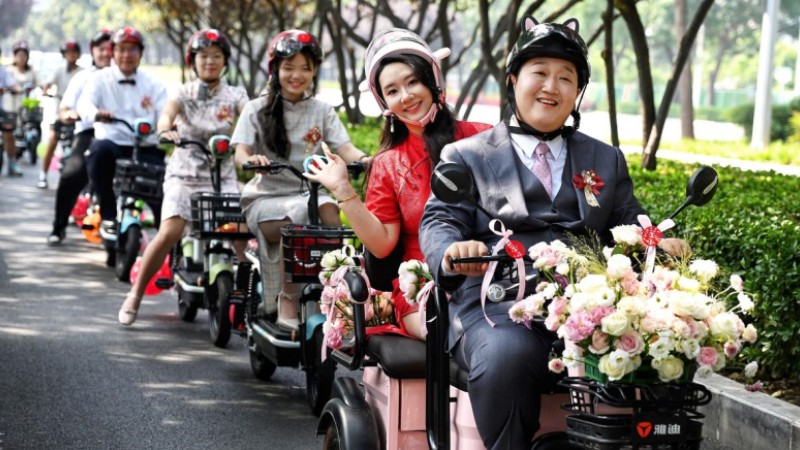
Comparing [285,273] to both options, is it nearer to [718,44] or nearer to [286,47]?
[286,47]

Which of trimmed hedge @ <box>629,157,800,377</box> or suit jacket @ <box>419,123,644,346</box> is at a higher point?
suit jacket @ <box>419,123,644,346</box>

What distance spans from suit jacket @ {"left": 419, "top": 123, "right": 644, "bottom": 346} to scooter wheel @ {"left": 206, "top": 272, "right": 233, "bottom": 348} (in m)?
4.03

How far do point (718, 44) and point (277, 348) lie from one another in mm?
69245

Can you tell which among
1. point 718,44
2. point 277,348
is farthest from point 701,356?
point 718,44

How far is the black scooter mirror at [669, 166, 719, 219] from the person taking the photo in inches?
146

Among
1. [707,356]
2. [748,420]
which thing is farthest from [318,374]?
[707,356]

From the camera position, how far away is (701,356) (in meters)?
3.26

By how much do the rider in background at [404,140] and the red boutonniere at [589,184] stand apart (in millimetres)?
728

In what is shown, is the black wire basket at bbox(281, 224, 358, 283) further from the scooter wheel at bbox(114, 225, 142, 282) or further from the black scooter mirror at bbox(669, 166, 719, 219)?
the scooter wheel at bbox(114, 225, 142, 282)

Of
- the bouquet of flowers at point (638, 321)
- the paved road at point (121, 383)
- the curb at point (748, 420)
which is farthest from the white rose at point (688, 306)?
the paved road at point (121, 383)

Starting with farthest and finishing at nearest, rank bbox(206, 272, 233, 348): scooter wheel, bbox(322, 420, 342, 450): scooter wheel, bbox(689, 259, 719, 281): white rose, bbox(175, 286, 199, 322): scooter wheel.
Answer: bbox(175, 286, 199, 322): scooter wheel → bbox(206, 272, 233, 348): scooter wheel → bbox(322, 420, 342, 450): scooter wheel → bbox(689, 259, 719, 281): white rose

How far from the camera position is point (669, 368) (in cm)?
320

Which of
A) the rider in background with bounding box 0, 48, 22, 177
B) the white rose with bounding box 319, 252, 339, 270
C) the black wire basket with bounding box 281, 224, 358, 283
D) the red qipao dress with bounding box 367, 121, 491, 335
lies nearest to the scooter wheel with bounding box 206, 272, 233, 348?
the black wire basket with bounding box 281, 224, 358, 283

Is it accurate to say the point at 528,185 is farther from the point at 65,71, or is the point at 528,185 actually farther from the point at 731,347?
the point at 65,71
